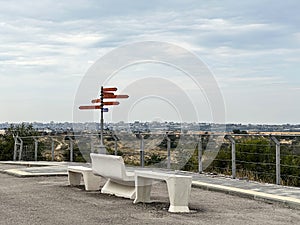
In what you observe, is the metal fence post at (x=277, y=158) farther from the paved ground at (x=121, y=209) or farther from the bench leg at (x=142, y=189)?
the bench leg at (x=142, y=189)

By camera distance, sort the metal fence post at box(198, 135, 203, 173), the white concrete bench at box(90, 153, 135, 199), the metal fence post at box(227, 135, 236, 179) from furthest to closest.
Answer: the metal fence post at box(198, 135, 203, 173) < the metal fence post at box(227, 135, 236, 179) < the white concrete bench at box(90, 153, 135, 199)

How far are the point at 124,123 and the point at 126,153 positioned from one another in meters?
3.48

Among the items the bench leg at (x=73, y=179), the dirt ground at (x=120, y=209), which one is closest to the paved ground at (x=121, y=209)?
the dirt ground at (x=120, y=209)

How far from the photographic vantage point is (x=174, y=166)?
59.1 feet

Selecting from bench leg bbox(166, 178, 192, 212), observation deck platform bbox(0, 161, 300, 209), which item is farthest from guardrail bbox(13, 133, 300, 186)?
bench leg bbox(166, 178, 192, 212)

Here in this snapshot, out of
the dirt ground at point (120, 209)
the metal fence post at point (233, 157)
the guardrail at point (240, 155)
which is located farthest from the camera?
the metal fence post at point (233, 157)

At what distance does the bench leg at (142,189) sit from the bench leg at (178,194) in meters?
0.97

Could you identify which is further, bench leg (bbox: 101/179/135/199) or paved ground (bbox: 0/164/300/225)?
bench leg (bbox: 101/179/135/199)

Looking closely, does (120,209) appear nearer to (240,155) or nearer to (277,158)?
(277,158)

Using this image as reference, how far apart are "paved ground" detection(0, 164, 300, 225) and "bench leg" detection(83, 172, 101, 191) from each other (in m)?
0.23

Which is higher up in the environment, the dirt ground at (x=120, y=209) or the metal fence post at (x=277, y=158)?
the metal fence post at (x=277, y=158)

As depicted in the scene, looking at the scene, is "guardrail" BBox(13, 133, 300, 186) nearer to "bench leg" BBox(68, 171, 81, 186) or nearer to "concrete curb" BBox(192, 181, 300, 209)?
"concrete curb" BBox(192, 181, 300, 209)

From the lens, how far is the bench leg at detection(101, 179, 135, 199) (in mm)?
10992

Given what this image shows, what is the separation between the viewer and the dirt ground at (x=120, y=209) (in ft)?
27.9
